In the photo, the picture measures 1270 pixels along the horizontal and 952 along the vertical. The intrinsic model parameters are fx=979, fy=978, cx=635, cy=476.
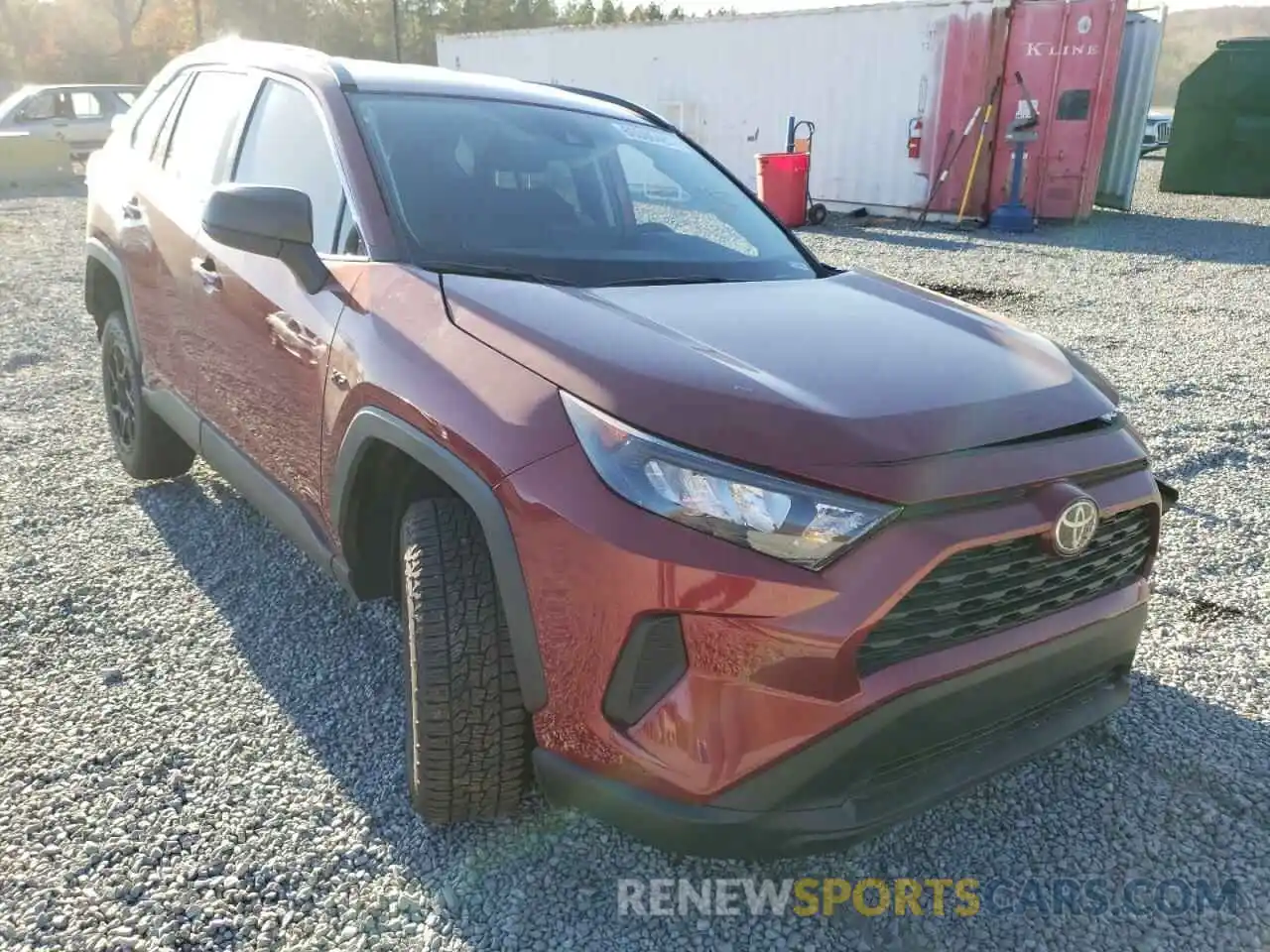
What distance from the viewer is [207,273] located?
306 centimetres

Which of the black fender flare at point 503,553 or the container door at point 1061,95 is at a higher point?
the container door at point 1061,95

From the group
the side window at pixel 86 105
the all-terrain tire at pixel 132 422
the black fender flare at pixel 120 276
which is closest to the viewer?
the black fender flare at pixel 120 276

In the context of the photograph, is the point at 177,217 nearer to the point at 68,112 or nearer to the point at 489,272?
the point at 489,272

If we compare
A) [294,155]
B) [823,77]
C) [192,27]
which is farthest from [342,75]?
[192,27]

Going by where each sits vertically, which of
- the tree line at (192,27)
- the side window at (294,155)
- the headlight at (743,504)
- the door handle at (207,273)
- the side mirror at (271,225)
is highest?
the tree line at (192,27)

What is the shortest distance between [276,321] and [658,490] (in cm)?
145

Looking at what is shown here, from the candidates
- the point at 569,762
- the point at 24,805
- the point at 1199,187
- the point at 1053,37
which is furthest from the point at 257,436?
the point at 1199,187

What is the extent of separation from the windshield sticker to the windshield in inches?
0.4

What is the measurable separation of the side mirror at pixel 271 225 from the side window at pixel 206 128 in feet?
2.97

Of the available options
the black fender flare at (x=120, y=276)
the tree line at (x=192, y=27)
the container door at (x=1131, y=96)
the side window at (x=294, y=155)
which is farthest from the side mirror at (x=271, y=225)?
the tree line at (x=192, y=27)

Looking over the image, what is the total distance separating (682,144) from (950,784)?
95.5 inches

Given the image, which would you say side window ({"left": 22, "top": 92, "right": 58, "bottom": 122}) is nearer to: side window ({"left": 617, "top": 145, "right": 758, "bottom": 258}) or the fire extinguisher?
the fire extinguisher

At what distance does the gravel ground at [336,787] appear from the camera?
200cm

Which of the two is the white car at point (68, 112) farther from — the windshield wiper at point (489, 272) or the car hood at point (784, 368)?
the car hood at point (784, 368)
